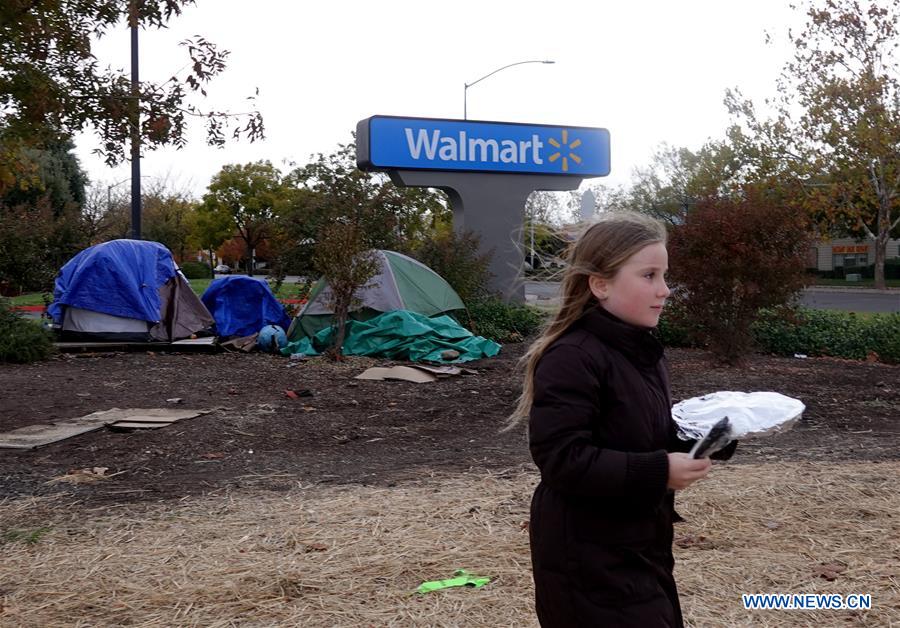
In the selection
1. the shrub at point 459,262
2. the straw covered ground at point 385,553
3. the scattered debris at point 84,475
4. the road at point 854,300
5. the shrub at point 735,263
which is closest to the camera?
the straw covered ground at point 385,553

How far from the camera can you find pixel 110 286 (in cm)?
1485

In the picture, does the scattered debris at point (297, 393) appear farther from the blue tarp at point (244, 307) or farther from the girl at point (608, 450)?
the girl at point (608, 450)

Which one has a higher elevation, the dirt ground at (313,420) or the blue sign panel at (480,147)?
the blue sign panel at (480,147)

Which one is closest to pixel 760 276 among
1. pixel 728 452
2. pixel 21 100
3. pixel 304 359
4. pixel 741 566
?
pixel 304 359

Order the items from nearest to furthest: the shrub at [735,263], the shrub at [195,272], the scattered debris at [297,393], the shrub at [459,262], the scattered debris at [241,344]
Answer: the scattered debris at [297,393] < the shrub at [735,263] < the scattered debris at [241,344] < the shrub at [459,262] < the shrub at [195,272]

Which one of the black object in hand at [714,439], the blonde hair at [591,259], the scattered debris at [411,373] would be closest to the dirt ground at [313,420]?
the scattered debris at [411,373]

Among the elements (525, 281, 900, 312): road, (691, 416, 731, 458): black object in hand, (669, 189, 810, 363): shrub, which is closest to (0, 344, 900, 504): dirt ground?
(669, 189, 810, 363): shrub

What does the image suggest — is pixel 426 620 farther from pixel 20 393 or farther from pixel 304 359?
pixel 304 359

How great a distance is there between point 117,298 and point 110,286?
0.72 ft

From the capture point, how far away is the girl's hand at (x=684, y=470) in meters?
2.28

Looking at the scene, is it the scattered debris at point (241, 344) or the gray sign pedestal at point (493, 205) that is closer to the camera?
the scattered debris at point (241, 344)

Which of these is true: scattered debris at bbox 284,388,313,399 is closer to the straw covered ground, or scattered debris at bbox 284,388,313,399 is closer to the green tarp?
the green tarp

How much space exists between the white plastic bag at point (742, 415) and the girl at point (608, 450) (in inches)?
2.9

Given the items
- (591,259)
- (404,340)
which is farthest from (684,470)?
(404,340)
